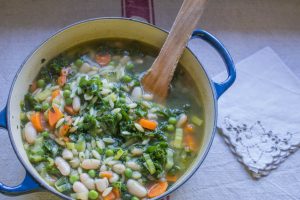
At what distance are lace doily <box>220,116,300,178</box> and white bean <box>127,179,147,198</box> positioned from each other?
0.43m

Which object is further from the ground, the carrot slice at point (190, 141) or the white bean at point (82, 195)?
the carrot slice at point (190, 141)

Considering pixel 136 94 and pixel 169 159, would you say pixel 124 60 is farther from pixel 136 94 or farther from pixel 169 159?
pixel 169 159

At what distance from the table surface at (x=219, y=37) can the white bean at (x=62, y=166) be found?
0.14 m

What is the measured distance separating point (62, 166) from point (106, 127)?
0.66ft

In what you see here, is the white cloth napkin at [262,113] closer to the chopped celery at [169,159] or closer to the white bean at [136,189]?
the chopped celery at [169,159]

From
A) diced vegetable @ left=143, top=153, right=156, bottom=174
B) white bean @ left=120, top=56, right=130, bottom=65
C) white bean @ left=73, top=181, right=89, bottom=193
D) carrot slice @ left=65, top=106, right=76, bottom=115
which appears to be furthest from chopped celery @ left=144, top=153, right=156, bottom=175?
white bean @ left=120, top=56, right=130, bottom=65

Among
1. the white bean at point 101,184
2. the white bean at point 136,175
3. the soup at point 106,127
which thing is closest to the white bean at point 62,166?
the soup at point 106,127

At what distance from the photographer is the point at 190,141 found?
5.27 feet

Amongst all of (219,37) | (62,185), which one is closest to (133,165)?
(62,185)

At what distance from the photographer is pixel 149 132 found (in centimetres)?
158

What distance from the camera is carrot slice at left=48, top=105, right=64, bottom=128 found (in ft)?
5.13

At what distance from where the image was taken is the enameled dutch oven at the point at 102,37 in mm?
1418

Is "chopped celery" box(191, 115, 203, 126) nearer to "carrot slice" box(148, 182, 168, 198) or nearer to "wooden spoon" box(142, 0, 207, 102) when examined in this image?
"wooden spoon" box(142, 0, 207, 102)

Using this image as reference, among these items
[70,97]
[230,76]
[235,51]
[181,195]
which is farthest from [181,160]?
[235,51]
